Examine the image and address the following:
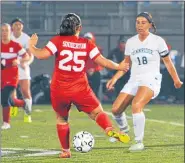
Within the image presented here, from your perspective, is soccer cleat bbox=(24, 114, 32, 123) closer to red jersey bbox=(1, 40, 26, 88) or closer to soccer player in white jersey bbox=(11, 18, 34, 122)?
soccer player in white jersey bbox=(11, 18, 34, 122)

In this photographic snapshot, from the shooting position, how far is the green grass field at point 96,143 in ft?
33.4

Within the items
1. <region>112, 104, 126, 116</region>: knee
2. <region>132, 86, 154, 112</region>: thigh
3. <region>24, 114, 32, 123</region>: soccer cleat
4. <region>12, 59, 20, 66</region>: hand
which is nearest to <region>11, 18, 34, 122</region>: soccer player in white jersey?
<region>24, 114, 32, 123</region>: soccer cleat

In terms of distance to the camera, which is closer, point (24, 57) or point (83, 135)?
point (83, 135)

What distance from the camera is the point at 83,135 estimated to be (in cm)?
1023

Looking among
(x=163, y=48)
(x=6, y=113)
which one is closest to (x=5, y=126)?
(x=6, y=113)

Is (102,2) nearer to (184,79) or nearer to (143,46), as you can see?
(184,79)

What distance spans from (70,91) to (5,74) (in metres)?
4.65

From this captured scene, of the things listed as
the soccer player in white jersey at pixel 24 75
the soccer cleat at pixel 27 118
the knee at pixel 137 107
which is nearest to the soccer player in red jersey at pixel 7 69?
the soccer player in white jersey at pixel 24 75

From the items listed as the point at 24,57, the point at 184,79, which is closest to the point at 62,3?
the point at 184,79

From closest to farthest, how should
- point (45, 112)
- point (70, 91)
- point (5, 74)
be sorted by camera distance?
point (70, 91) < point (5, 74) < point (45, 112)

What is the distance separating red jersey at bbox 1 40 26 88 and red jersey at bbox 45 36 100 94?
4.48 metres

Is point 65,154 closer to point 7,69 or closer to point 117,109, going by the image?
point 117,109

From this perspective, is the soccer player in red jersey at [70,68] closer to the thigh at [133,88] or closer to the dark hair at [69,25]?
the dark hair at [69,25]

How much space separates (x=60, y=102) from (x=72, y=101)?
162 millimetres
